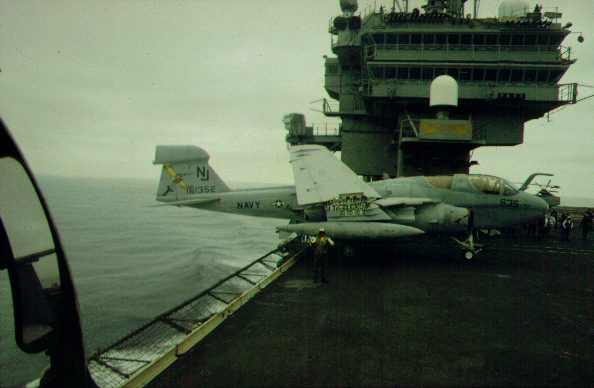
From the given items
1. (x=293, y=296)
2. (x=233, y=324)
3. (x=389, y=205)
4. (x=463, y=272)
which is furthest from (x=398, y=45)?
(x=233, y=324)

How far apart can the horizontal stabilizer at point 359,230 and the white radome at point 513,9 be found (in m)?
20.7

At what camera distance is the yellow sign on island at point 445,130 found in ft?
75.1

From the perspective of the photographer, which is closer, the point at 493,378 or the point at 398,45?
the point at 493,378

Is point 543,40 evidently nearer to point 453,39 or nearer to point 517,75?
point 517,75

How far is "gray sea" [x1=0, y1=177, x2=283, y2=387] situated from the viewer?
16.7 metres

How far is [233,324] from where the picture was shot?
8.18 m

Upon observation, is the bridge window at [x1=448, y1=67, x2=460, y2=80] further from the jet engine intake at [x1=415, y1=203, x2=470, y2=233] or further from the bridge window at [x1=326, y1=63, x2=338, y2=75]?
the jet engine intake at [x1=415, y1=203, x2=470, y2=233]

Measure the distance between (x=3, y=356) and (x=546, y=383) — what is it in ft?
57.8

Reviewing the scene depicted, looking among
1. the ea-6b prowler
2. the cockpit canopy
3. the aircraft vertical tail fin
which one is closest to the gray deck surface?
the ea-6b prowler

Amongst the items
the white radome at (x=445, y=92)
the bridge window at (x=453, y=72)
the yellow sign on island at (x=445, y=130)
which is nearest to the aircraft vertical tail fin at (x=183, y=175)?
the yellow sign on island at (x=445, y=130)

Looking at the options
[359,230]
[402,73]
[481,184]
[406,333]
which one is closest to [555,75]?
[402,73]

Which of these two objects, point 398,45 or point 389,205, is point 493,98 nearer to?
point 398,45

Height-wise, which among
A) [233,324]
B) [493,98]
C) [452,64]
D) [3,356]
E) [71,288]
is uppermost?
[452,64]

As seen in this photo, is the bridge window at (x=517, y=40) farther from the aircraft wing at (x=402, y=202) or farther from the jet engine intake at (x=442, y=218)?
the aircraft wing at (x=402, y=202)
